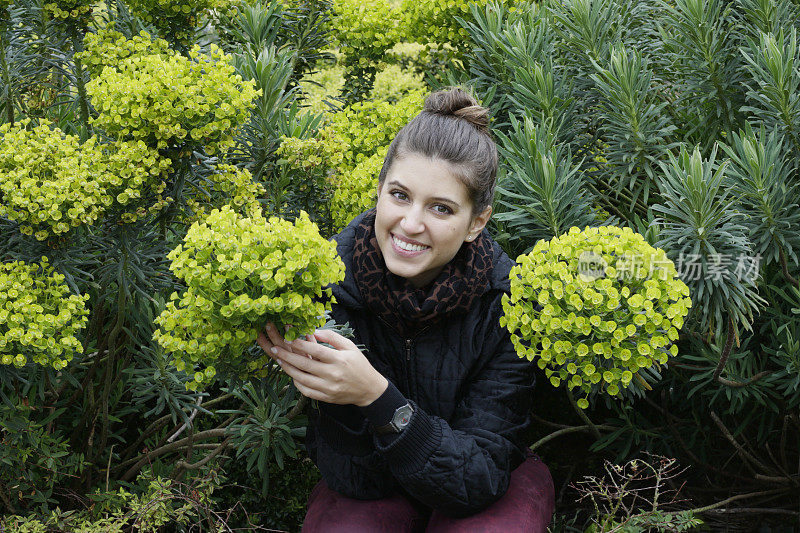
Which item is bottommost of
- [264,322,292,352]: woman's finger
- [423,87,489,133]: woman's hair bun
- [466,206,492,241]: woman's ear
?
[264,322,292,352]: woman's finger

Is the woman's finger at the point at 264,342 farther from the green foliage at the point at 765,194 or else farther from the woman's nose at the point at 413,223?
the green foliage at the point at 765,194

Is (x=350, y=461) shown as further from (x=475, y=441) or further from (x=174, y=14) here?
(x=174, y=14)

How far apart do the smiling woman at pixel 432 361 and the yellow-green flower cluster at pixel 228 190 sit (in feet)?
1.10

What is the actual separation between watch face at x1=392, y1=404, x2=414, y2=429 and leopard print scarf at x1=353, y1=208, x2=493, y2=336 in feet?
0.98

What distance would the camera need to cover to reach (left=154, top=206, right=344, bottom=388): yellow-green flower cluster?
5.64 feet

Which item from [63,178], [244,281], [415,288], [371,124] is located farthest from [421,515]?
[371,124]

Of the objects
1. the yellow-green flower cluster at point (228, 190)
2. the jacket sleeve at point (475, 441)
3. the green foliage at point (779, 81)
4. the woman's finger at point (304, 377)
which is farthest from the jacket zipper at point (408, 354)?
the green foliage at point (779, 81)

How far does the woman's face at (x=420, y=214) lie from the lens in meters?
2.19

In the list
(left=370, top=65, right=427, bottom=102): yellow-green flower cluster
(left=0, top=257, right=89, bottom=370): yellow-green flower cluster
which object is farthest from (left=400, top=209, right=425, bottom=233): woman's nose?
(left=370, top=65, right=427, bottom=102): yellow-green flower cluster

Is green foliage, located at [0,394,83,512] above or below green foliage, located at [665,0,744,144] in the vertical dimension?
below

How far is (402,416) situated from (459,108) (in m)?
0.94

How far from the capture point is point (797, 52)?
270 centimetres

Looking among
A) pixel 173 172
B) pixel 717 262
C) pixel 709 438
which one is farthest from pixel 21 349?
pixel 709 438

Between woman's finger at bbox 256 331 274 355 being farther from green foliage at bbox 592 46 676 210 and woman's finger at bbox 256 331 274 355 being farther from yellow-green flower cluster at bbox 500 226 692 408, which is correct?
green foliage at bbox 592 46 676 210
